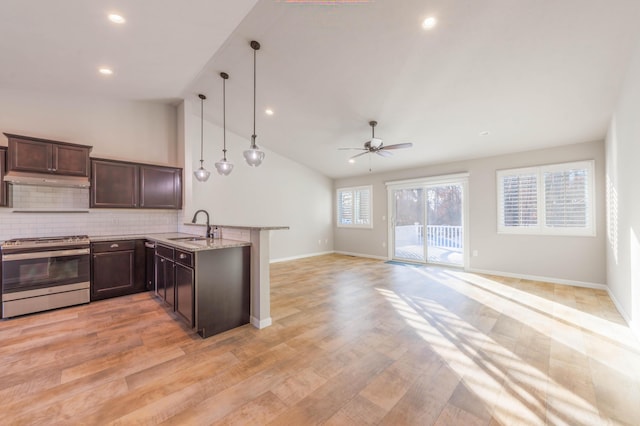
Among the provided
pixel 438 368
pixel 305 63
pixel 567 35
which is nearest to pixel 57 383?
pixel 438 368

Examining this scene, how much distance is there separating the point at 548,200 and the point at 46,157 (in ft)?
25.8

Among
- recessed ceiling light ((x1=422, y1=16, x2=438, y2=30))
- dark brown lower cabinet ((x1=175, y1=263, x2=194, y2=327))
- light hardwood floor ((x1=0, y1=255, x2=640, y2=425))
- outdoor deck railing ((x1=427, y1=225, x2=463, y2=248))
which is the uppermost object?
recessed ceiling light ((x1=422, y1=16, x2=438, y2=30))

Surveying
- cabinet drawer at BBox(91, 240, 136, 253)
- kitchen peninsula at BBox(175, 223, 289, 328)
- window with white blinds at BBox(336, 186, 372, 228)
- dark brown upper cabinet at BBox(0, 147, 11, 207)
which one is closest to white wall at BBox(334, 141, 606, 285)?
window with white blinds at BBox(336, 186, 372, 228)

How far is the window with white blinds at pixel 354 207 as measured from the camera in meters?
7.60

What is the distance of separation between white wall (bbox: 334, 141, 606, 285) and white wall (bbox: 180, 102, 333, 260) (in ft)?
9.00

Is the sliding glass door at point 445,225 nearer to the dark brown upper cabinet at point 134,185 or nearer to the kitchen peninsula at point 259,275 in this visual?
the kitchen peninsula at point 259,275

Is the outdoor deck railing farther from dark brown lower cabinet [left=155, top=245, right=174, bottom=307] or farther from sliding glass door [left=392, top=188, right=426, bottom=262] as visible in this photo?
dark brown lower cabinet [left=155, top=245, right=174, bottom=307]

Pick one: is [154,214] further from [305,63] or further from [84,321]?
[305,63]

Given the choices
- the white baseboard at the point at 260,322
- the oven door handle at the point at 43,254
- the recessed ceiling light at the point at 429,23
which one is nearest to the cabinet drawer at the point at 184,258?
the white baseboard at the point at 260,322

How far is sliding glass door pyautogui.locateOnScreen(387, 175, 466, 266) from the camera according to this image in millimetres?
5945

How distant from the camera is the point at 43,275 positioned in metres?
3.28

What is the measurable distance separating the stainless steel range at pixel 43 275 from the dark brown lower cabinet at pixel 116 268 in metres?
0.12

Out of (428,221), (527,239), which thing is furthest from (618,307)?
(428,221)

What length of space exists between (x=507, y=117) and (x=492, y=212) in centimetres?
212
